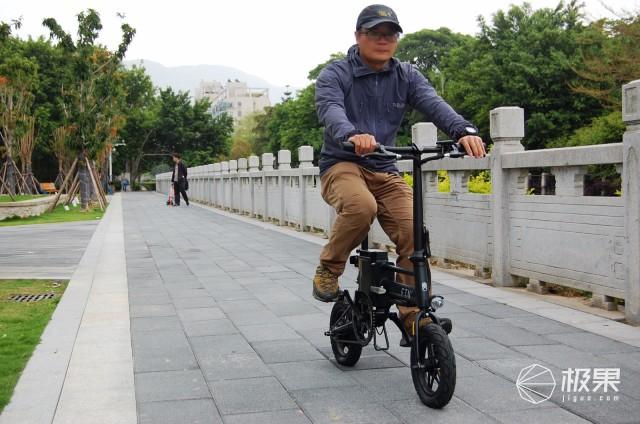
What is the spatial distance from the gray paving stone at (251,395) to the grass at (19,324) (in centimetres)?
103

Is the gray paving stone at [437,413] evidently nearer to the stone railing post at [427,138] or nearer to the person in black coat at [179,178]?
the stone railing post at [427,138]

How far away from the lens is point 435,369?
3428 millimetres

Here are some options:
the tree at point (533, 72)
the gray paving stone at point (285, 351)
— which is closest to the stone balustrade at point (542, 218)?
the gray paving stone at point (285, 351)

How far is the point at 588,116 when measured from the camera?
3781 cm

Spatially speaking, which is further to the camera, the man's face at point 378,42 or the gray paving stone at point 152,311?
the gray paving stone at point 152,311

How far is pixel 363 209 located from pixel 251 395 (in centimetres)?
109

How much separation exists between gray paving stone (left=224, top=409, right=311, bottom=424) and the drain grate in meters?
3.94

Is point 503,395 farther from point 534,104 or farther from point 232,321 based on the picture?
point 534,104

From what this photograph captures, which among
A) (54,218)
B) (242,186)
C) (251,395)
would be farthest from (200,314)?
(242,186)

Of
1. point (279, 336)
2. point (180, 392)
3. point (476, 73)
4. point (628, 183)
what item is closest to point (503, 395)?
point (180, 392)

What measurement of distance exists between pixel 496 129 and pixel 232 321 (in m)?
3.18

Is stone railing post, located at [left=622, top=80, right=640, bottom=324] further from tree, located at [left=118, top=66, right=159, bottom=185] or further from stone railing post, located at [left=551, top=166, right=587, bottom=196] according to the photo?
tree, located at [left=118, top=66, right=159, bottom=185]

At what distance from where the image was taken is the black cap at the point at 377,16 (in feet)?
12.5

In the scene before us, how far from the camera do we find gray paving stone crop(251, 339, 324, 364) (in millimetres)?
4578
